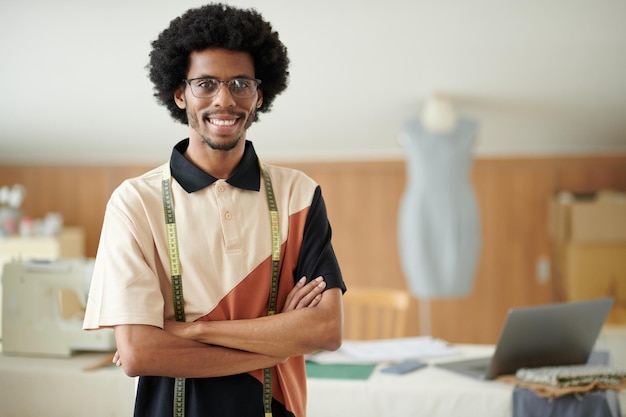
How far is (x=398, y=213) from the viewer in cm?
446

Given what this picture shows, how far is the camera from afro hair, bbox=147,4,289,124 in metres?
1.61

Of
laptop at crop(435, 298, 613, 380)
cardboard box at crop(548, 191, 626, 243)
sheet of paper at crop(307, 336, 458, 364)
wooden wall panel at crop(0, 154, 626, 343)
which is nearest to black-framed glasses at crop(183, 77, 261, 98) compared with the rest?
laptop at crop(435, 298, 613, 380)

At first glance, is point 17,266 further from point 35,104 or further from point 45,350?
point 35,104

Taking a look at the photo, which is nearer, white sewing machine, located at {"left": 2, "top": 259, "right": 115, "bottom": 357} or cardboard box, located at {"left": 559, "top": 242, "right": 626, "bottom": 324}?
white sewing machine, located at {"left": 2, "top": 259, "right": 115, "bottom": 357}

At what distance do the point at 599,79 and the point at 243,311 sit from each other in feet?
8.41

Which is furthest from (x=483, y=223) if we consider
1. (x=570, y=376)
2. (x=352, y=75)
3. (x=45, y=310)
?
(x=45, y=310)

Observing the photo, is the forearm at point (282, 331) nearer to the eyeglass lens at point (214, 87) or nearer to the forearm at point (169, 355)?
the forearm at point (169, 355)

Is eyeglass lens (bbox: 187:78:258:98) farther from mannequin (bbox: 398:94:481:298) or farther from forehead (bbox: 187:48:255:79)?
mannequin (bbox: 398:94:481:298)

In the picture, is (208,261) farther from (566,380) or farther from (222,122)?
(566,380)

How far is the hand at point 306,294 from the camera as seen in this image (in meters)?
1.59

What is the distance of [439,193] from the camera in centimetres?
371

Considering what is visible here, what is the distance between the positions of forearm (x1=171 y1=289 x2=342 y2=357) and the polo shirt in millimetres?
50

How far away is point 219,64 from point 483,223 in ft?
10.1

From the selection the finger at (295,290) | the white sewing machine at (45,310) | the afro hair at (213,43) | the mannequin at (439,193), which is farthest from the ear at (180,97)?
the mannequin at (439,193)
